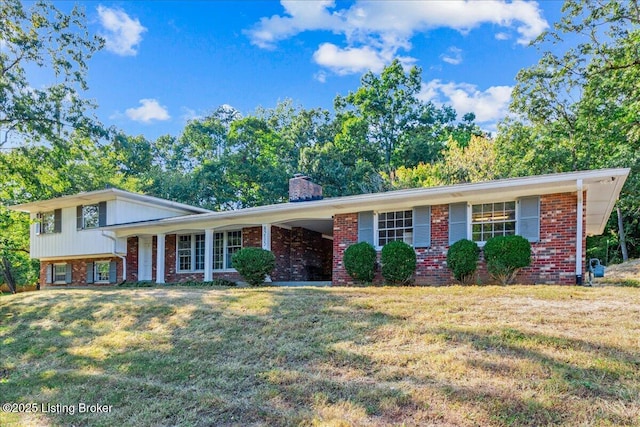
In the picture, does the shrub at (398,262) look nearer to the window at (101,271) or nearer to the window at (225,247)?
the window at (225,247)

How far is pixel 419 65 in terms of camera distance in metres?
33.6

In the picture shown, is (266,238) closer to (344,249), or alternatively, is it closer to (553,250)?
(344,249)

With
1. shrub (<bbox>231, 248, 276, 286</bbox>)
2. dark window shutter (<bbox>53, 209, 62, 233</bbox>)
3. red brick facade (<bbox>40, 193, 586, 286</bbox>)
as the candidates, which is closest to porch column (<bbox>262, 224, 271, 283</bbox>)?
red brick facade (<bbox>40, 193, 586, 286</bbox>)

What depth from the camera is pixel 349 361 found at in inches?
222

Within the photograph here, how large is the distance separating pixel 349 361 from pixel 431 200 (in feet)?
22.7

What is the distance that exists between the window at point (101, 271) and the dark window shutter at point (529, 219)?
51.2 ft

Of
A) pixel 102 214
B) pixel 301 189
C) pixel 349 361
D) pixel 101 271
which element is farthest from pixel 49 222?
pixel 349 361

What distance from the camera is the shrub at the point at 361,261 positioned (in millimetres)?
12047

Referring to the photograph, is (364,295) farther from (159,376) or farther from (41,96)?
(41,96)

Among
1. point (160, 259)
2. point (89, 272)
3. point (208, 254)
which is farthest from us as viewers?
point (89, 272)

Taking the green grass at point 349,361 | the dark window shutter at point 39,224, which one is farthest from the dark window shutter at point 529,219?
the dark window shutter at point 39,224

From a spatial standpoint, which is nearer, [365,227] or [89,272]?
[365,227]

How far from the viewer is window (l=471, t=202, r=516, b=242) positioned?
11078 millimetres

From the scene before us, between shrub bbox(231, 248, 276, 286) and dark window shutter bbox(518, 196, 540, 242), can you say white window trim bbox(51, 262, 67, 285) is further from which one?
dark window shutter bbox(518, 196, 540, 242)
